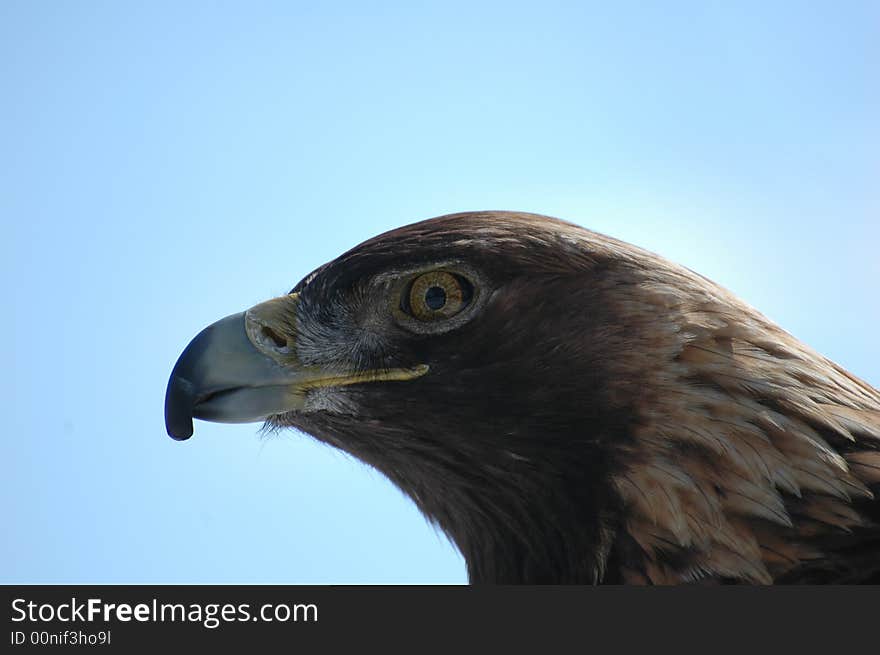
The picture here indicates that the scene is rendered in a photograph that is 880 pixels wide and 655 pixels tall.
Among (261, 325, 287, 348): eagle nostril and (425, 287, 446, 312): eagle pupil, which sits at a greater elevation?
(425, 287, 446, 312): eagle pupil

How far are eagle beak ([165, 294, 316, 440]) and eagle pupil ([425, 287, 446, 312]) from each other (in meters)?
0.55

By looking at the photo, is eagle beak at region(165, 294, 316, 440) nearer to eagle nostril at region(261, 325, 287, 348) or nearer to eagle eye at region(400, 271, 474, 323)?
eagle nostril at region(261, 325, 287, 348)

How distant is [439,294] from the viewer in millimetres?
4797

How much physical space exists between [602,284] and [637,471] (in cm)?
73

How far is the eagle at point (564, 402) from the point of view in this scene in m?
4.19

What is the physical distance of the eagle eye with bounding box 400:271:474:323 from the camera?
4.79 meters

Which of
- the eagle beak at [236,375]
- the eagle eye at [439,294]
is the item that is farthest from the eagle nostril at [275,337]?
the eagle eye at [439,294]

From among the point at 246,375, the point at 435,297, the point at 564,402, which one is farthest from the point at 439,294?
the point at 246,375

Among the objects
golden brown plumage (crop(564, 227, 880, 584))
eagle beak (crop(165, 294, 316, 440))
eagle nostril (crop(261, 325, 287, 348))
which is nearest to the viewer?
golden brown plumage (crop(564, 227, 880, 584))

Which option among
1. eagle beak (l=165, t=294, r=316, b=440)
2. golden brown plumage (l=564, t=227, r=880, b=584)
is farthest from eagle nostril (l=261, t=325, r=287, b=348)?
golden brown plumage (l=564, t=227, r=880, b=584)

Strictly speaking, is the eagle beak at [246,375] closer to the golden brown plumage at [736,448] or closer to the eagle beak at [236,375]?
the eagle beak at [236,375]

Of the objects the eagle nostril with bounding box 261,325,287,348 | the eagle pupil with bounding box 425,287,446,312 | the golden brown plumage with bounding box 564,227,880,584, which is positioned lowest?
the golden brown plumage with bounding box 564,227,880,584

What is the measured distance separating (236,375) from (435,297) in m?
0.83

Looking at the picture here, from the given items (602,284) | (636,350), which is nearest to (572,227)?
(602,284)
